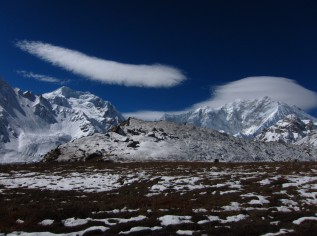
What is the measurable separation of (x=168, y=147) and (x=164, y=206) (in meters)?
57.4

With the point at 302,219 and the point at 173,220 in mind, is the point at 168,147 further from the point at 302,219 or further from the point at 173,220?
the point at 302,219

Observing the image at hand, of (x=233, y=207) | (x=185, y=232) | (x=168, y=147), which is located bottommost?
(x=185, y=232)

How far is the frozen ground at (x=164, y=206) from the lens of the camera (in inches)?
773

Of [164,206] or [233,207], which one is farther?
[164,206]

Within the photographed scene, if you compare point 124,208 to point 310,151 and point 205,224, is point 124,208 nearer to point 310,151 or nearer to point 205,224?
point 205,224

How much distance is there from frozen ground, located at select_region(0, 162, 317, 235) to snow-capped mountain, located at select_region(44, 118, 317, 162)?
1506 inches

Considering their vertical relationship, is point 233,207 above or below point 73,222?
above

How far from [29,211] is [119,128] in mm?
70281

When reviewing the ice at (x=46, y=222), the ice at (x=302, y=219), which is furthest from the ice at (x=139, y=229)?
the ice at (x=302, y=219)

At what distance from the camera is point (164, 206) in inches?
1023

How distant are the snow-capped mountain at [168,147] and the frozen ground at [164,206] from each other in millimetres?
38250

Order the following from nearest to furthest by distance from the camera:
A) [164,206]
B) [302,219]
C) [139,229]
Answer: [139,229] → [302,219] → [164,206]

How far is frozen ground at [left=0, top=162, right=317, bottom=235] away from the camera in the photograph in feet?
A: 64.4

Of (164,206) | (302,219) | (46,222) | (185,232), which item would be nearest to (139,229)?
(185,232)
